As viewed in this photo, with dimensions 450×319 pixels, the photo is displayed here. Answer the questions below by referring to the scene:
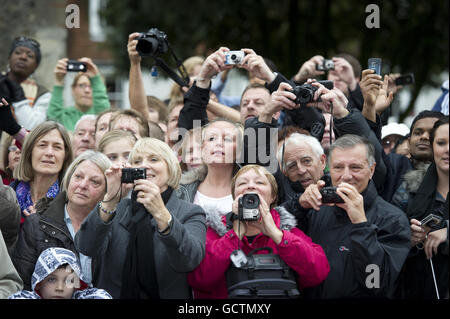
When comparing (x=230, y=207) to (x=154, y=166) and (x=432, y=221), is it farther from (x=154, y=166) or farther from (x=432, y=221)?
(x=432, y=221)

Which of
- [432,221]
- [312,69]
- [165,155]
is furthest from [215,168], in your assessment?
[312,69]

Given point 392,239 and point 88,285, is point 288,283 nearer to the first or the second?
point 392,239

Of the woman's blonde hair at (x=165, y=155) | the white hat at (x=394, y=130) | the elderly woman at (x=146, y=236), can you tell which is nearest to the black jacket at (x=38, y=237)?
the elderly woman at (x=146, y=236)

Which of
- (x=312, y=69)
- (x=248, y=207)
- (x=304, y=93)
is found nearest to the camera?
(x=248, y=207)

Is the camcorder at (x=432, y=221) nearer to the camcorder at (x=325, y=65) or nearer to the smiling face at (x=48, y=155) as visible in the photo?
the camcorder at (x=325, y=65)

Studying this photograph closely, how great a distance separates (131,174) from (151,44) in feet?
5.90

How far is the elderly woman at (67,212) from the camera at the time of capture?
525 cm

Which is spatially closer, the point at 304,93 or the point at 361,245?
the point at 361,245

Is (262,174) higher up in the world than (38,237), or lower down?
higher up

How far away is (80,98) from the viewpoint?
793 cm

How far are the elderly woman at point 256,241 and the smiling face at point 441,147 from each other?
0.87 meters

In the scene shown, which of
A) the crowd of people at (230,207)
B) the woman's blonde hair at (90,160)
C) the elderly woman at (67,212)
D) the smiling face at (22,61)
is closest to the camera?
the crowd of people at (230,207)

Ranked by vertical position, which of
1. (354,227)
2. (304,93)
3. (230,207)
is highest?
(304,93)

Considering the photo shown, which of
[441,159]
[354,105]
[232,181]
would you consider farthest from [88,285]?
[354,105]
